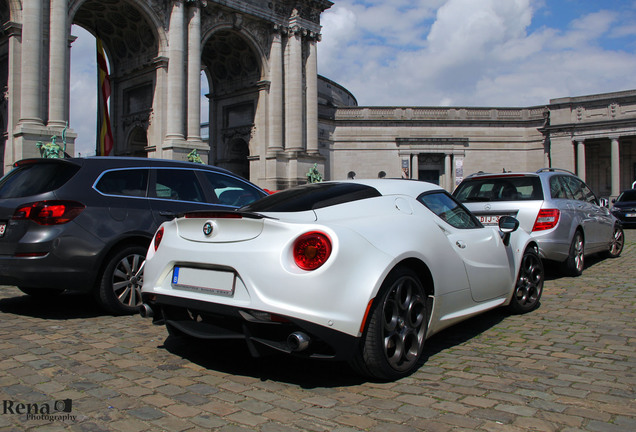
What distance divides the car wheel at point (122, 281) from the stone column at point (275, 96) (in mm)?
31373

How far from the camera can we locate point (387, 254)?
354 centimetres

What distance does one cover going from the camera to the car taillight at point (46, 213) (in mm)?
5215

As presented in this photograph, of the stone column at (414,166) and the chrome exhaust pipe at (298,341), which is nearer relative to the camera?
the chrome exhaust pipe at (298,341)

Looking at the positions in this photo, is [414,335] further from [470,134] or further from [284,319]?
[470,134]

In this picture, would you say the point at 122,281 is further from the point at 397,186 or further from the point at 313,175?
the point at 313,175

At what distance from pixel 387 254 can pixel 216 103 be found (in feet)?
130

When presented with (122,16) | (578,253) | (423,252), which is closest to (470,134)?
(122,16)

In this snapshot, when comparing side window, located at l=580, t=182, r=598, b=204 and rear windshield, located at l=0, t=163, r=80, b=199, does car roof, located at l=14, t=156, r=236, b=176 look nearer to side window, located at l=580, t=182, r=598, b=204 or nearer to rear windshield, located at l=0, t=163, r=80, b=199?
rear windshield, located at l=0, t=163, r=80, b=199

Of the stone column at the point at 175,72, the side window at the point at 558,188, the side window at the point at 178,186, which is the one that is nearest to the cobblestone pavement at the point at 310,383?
the side window at the point at 178,186

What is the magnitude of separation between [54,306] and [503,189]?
21.5 ft

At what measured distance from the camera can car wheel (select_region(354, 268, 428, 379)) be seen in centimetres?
344

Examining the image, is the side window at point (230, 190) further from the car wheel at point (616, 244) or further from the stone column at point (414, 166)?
the stone column at point (414, 166)

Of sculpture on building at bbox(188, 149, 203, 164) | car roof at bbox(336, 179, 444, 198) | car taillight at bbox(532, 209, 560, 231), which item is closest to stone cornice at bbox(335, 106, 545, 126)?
sculpture on building at bbox(188, 149, 203, 164)

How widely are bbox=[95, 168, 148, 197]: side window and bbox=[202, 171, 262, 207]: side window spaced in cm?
90
